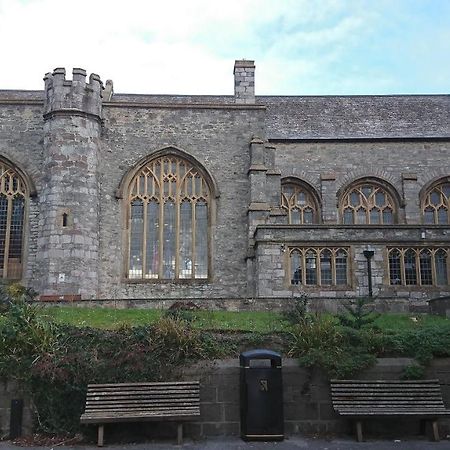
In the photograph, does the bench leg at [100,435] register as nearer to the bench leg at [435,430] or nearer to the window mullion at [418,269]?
the bench leg at [435,430]

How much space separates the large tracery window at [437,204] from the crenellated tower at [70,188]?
50.5 ft

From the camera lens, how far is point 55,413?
1018cm

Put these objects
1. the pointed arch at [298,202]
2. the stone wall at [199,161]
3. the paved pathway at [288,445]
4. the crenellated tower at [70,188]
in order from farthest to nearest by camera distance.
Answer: the pointed arch at [298,202]
the stone wall at [199,161]
the crenellated tower at [70,188]
the paved pathway at [288,445]

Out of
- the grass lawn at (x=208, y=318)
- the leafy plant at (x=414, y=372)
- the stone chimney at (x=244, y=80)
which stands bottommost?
the leafy plant at (x=414, y=372)

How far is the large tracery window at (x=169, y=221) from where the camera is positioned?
23.1 metres

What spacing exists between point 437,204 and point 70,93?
17.3 metres

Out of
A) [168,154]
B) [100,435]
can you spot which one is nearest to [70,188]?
[168,154]

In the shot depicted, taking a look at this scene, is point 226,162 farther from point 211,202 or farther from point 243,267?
point 243,267

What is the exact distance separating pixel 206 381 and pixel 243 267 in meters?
12.3

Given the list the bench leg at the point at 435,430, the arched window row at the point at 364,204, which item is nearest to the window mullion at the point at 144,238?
the arched window row at the point at 364,204

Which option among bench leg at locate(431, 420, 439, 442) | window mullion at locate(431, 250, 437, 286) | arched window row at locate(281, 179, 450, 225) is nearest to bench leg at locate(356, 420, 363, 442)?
bench leg at locate(431, 420, 439, 442)

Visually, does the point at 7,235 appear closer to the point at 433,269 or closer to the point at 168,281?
the point at 168,281

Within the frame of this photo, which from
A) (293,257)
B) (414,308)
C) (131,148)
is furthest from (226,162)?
(414,308)

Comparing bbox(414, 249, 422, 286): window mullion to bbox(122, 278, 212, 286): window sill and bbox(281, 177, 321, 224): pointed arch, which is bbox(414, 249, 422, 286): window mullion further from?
bbox(281, 177, 321, 224): pointed arch
